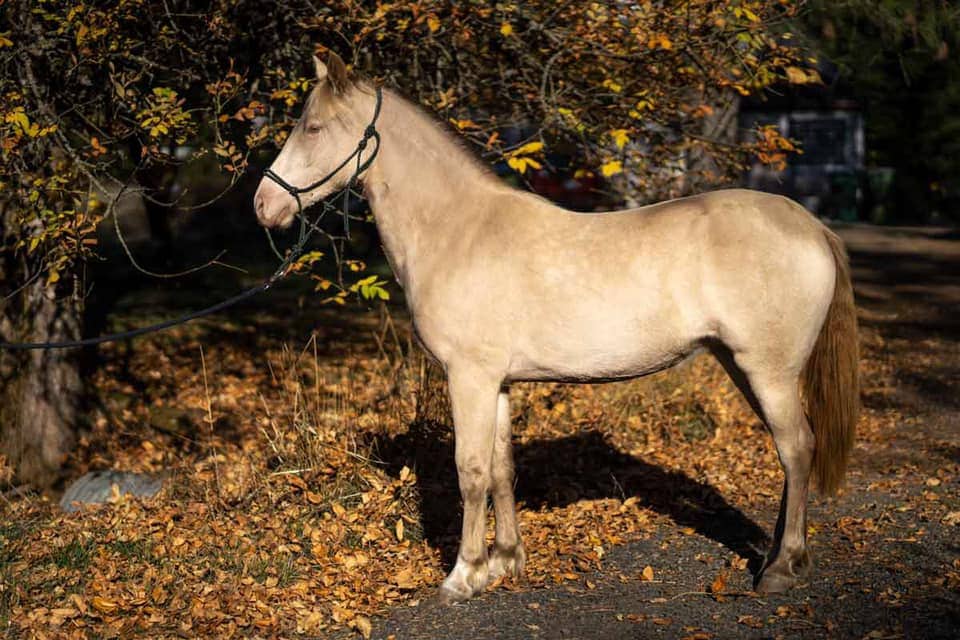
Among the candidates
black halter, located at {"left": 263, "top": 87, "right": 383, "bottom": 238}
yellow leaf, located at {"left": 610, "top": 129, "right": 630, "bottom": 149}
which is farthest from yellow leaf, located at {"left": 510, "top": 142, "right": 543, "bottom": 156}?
black halter, located at {"left": 263, "top": 87, "right": 383, "bottom": 238}

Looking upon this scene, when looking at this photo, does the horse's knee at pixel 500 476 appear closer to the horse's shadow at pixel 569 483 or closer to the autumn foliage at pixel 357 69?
the horse's shadow at pixel 569 483

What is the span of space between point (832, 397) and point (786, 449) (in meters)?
0.51

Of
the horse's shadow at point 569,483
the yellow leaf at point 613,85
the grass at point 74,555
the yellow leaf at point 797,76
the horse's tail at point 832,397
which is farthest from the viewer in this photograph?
the yellow leaf at point 797,76

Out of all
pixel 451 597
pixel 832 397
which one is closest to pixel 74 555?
pixel 451 597

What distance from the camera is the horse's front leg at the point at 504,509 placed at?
5.68m

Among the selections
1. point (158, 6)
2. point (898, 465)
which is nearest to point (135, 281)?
point (158, 6)

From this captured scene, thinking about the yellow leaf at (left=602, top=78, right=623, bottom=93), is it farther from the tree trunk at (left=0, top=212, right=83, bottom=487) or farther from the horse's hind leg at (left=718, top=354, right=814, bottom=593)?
the tree trunk at (left=0, top=212, right=83, bottom=487)

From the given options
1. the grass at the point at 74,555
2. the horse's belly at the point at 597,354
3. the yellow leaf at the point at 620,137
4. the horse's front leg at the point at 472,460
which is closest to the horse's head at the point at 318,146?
the horse's front leg at the point at 472,460

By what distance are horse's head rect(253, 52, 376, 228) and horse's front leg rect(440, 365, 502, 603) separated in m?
1.16

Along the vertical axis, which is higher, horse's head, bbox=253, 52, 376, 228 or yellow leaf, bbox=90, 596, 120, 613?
horse's head, bbox=253, 52, 376, 228

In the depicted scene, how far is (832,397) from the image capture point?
5570mm

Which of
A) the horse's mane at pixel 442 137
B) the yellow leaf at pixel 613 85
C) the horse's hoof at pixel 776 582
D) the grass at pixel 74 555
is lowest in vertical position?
the grass at pixel 74 555

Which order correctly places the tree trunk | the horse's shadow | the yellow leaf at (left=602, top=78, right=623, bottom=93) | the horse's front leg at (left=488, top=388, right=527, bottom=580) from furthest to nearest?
the tree trunk
the yellow leaf at (left=602, top=78, right=623, bottom=93)
the horse's shadow
the horse's front leg at (left=488, top=388, right=527, bottom=580)

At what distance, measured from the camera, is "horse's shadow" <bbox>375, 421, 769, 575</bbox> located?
6559 mm
